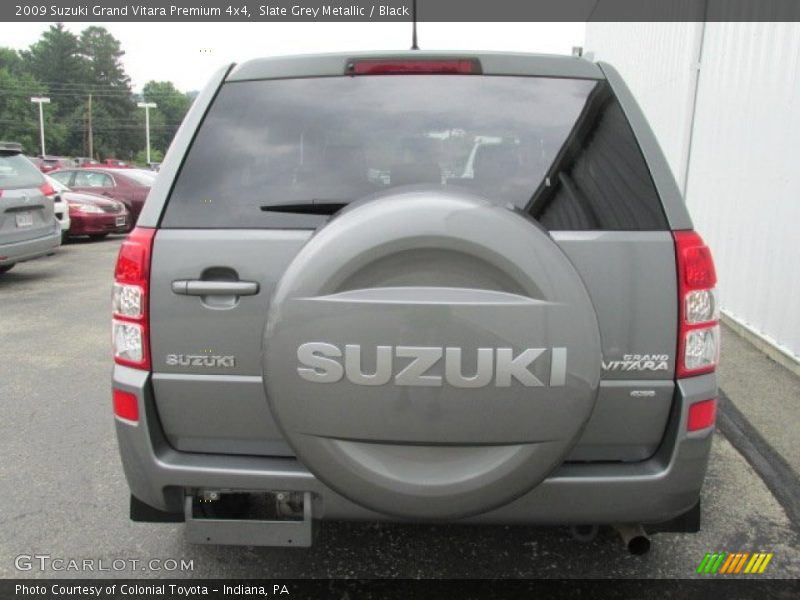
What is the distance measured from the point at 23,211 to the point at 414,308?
321 inches

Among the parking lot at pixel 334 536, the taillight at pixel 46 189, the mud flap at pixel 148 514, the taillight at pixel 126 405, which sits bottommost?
the parking lot at pixel 334 536

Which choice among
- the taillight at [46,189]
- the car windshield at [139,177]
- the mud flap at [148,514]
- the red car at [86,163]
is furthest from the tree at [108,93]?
the mud flap at [148,514]

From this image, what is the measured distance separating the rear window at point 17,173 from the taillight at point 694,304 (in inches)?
329

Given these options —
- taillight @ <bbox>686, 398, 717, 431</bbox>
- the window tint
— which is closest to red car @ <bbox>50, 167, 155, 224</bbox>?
the window tint

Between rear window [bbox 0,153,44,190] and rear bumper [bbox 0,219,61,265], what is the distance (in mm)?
631

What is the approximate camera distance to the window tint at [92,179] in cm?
1520

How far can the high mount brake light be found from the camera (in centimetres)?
220

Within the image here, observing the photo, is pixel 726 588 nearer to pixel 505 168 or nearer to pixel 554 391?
pixel 554 391

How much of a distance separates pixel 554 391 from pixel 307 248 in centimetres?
76

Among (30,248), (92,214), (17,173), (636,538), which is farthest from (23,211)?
(636,538)

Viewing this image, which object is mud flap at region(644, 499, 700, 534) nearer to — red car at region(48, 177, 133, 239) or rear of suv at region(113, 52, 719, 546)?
rear of suv at region(113, 52, 719, 546)

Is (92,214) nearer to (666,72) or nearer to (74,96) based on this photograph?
(666,72)

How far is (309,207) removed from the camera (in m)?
2.04

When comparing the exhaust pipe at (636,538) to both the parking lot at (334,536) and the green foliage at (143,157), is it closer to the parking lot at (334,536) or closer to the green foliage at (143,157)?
the parking lot at (334,536)
